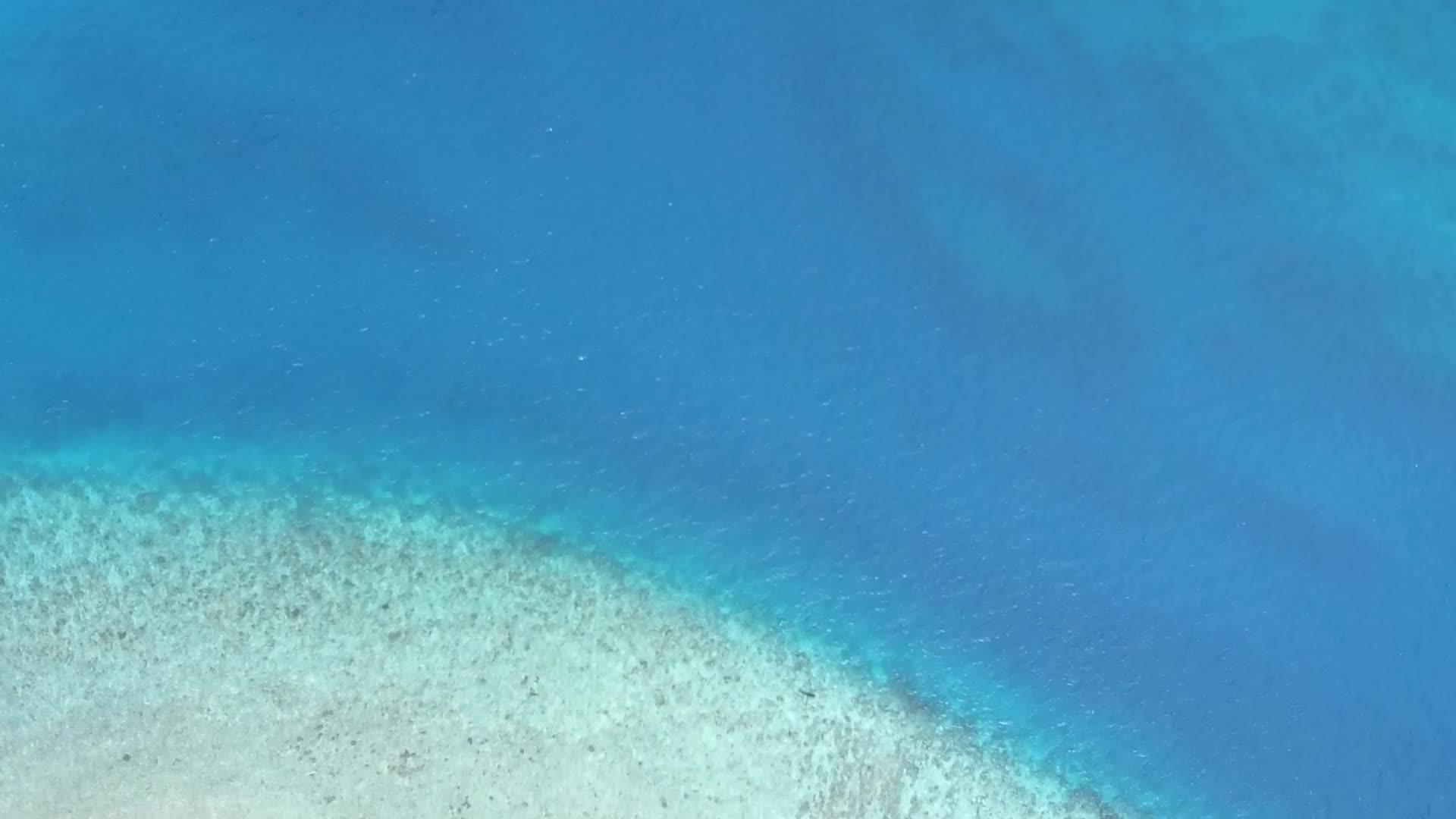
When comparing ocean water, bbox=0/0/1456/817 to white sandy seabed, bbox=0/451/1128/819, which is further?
ocean water, bbox=0/0/1456/817

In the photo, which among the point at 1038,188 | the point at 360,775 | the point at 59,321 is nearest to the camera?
the point at 360,775

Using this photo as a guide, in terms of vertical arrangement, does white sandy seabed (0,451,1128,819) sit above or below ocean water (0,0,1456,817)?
below

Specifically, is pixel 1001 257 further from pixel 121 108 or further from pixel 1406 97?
pixel 121 108

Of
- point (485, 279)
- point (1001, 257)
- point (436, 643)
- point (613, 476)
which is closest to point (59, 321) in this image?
point (485, 279)

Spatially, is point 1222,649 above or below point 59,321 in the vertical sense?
above

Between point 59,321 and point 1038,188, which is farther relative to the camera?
point 1038,188
